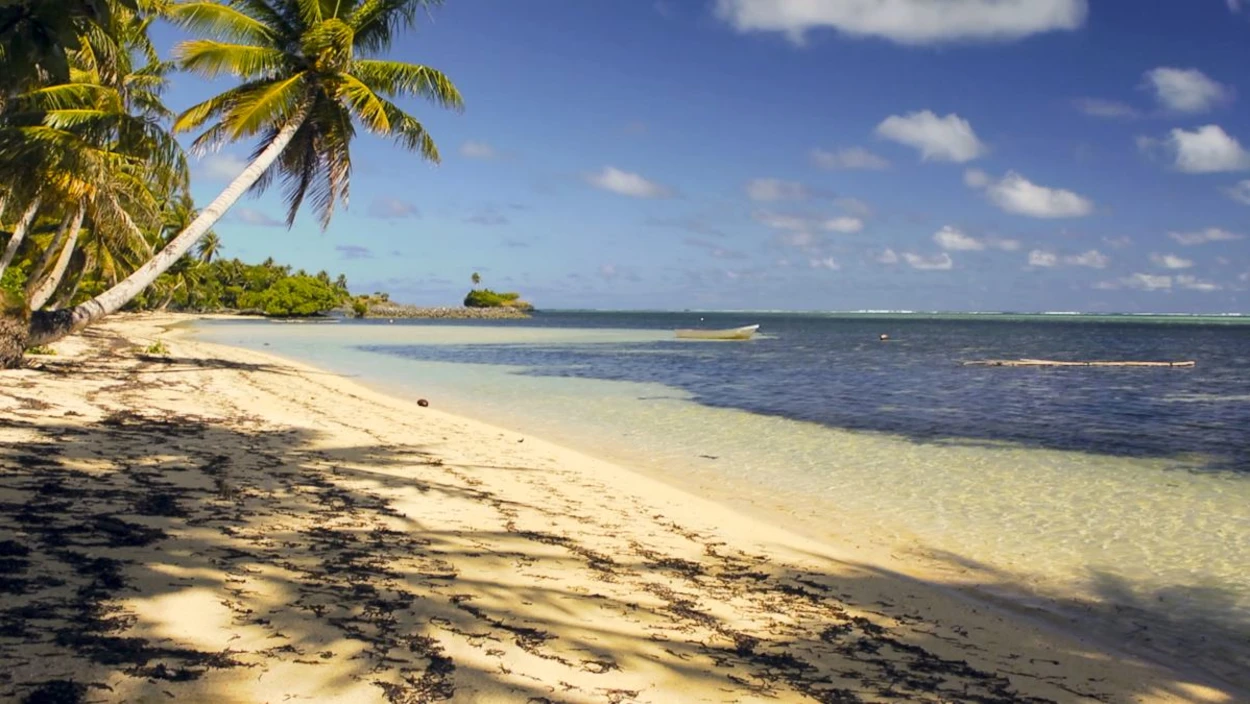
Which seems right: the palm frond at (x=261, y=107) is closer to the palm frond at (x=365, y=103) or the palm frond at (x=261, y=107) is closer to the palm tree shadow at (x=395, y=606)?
the palm frond at (x=365, y=103)

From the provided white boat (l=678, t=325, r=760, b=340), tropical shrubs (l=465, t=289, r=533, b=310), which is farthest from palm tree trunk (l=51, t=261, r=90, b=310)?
tropical shrubs (l=465, t=289, r=533, b=310)

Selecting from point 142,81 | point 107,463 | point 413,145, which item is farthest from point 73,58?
point 107,463

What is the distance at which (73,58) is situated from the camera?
18281mm

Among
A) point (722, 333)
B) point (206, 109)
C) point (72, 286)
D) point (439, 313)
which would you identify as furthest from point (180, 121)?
point (439, 313)

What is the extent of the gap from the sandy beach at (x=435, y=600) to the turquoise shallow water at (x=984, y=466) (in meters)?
1.10

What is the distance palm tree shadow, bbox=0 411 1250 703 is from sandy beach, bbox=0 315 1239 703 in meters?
0.02

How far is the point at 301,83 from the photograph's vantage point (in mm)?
17281

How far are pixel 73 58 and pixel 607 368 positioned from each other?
20876mm

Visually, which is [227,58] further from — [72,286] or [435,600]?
[72,286]

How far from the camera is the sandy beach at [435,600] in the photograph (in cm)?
349

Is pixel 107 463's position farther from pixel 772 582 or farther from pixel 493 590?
pixel 772 582

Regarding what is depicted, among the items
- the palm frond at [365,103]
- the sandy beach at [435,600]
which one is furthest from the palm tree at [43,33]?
the palm frond at [365,103]

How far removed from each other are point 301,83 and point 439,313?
144284 millimetres

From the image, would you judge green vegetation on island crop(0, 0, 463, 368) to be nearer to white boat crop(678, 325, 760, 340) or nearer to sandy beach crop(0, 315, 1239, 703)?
sandy beach crop(0, 315, 1239, 703)
